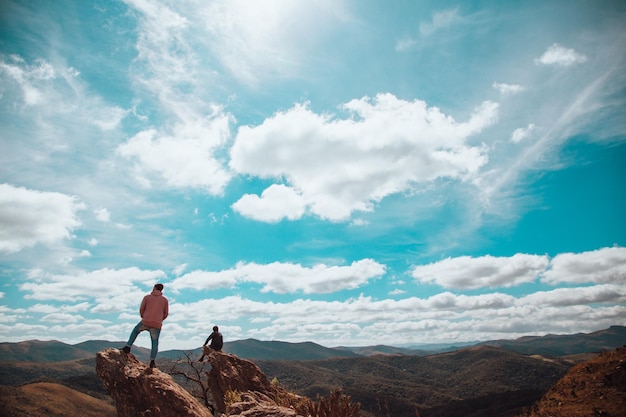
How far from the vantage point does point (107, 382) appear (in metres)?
11.5

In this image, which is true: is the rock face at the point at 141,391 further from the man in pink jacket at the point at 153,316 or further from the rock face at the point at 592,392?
the rock face at the point at 592,392

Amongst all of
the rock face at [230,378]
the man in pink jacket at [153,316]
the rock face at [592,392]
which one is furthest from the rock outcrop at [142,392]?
the rock face at [592,392]

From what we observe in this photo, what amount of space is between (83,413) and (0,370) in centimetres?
11697

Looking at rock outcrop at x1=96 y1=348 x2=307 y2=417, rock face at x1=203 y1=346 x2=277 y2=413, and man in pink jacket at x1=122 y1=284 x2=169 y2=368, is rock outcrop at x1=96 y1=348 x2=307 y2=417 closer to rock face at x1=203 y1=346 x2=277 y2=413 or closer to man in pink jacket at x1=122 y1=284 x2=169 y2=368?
man in pink jacket at x1=122 y1=284 x2=169 y2=368

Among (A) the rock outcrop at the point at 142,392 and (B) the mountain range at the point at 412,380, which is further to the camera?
(B) the mountain range at the point at 412,380

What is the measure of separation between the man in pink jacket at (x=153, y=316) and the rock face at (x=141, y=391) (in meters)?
0.71

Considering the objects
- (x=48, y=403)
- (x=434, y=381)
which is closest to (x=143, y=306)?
(x=48, y=403)

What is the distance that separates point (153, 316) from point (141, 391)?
2.22 m

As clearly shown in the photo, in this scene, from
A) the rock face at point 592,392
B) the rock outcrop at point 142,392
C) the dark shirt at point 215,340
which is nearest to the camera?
the rock outcrop at point 142,392

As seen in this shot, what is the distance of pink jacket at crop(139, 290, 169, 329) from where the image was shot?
37.0ft

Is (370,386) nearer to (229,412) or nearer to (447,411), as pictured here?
(447,411)

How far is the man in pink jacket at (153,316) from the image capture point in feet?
37.0

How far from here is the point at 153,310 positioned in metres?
11.3

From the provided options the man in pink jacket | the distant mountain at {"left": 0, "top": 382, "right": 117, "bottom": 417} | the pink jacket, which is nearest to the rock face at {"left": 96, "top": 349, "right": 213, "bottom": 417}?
the man in pink jacket
